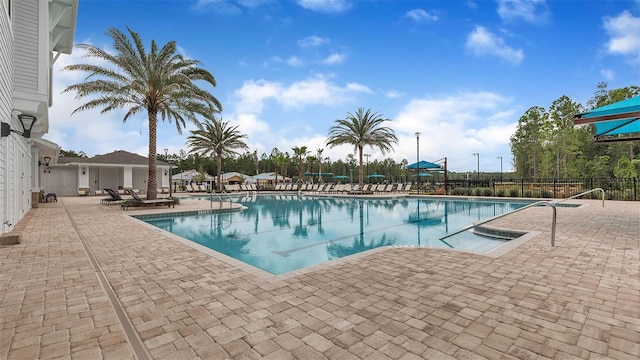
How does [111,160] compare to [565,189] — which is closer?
[565,189]

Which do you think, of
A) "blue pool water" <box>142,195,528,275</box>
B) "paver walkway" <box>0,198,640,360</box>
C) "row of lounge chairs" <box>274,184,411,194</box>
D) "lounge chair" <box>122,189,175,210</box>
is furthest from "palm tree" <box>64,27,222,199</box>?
"row of lounge chairs" <box>274,184,411,194</box>

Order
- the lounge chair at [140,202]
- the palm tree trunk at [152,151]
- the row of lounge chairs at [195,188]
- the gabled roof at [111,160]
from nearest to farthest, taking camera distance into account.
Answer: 1. the lounge chair at [140,202]
2. the palm tree trunk at [152,151]
3. the gabled roof at [111,160]
4. the row of lounge chairs at [195,188]

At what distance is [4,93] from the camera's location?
5.93 metres

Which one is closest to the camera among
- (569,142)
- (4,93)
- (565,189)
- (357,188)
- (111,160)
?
(4,93)

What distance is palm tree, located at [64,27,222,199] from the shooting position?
1296 centimetres

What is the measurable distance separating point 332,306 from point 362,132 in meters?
21.7

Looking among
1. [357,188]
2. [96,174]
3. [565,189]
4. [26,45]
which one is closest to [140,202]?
[26,45]

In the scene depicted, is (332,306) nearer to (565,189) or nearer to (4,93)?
(4,93)

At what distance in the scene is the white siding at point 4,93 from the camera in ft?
18.9

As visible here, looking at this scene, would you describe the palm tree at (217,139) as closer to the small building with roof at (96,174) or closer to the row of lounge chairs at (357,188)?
the small building with roof at (96,174)

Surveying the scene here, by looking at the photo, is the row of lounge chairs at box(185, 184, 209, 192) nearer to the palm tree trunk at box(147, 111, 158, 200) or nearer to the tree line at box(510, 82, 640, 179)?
the palm tree trunk at box(147, 111, 158, 200)

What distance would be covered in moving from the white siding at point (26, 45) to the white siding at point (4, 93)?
65 cm

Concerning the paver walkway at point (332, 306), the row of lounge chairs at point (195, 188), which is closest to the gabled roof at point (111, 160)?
the row of lounge chairs at point (195, 188)

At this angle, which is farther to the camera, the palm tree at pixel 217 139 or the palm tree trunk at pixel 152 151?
the palm tree at pixel 217 139
